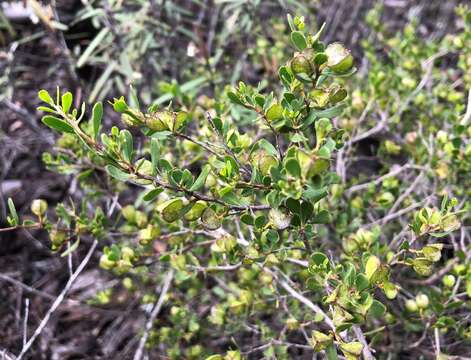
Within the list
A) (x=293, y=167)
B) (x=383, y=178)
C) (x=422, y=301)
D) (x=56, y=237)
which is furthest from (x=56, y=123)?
(x=383, y=178)

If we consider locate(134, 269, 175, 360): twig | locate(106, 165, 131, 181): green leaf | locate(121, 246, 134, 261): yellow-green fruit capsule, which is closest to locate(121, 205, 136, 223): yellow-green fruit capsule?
locate(121, 246, 134, 261): yellow-green fruit capsule

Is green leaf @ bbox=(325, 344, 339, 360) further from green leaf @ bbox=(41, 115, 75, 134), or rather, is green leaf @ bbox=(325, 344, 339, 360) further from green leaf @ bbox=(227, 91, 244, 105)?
green leaf @ bbox=(41, 115, 75, 134)

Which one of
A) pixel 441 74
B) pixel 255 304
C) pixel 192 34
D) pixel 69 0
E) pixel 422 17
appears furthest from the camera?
pixel 422 17

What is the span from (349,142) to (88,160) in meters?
0.84

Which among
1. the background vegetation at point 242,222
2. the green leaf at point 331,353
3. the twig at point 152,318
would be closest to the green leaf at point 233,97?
the background vegetation at point 242,222

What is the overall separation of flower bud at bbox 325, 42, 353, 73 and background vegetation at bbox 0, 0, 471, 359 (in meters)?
0.08

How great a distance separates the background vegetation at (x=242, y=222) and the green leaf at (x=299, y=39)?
1.5 inches

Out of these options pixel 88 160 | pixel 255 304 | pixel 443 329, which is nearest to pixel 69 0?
pixel 88 160

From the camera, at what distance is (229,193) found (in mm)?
877

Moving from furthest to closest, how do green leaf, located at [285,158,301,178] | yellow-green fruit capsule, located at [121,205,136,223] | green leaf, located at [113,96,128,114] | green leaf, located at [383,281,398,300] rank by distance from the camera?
yellow-green fruit capsule, located at [121,205,136,223] < green leaf, located at [383,281,398,300] < green leaf, located at [113,96,128,114] < green leaf, located at [285,158,301,178]

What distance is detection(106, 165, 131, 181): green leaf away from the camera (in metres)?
0.86

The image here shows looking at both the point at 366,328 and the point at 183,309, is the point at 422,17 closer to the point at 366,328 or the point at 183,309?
the point at 366,328

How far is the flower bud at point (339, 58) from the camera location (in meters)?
0.78

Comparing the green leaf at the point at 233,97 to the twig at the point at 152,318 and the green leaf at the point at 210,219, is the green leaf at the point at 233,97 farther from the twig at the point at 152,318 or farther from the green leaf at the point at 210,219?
the twig at the point at 152,318
